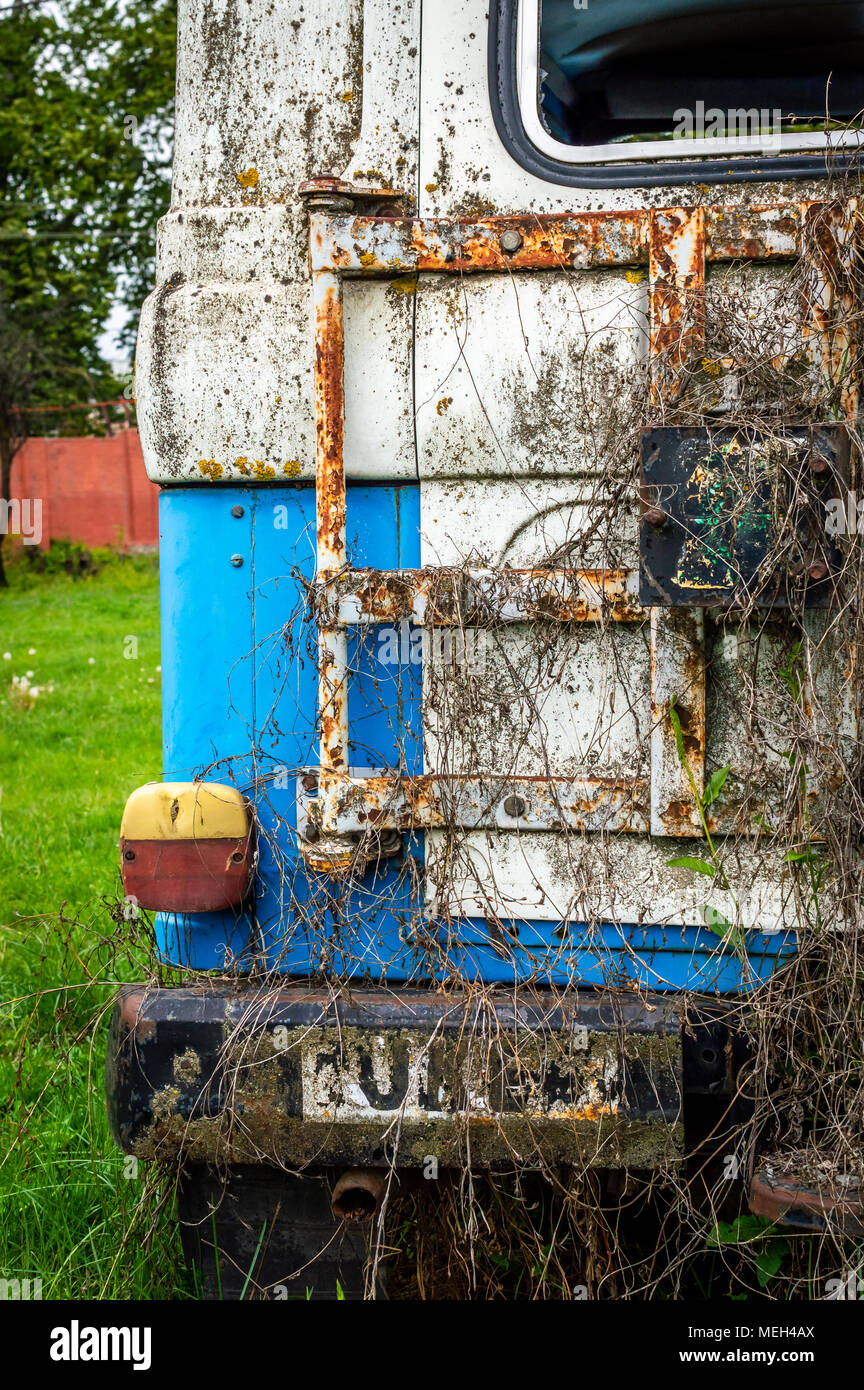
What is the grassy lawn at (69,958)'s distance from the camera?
2.31 metres

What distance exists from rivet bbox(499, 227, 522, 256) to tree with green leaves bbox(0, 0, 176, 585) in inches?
813

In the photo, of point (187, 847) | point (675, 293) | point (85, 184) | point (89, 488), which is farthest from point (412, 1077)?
point (85, 184)

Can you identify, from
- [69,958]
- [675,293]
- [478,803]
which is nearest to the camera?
[675,293]

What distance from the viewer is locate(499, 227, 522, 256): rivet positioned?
1842mm

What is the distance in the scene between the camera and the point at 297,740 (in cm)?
198

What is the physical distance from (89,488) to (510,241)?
58.2ft

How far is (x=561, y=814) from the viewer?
6.14 ft

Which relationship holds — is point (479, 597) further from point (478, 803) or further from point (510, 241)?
point (510, 241)

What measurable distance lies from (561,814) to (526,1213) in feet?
2.44

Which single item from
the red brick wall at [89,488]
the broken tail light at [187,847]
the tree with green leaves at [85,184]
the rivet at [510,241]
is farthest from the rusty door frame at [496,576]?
the tree with green leaves at [85,184]

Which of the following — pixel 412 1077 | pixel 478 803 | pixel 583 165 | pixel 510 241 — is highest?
pixel 583 165

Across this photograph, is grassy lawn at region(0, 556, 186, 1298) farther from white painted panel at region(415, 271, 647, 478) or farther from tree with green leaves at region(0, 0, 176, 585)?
tree with green leaves at region(0, 0, 176, 585)
